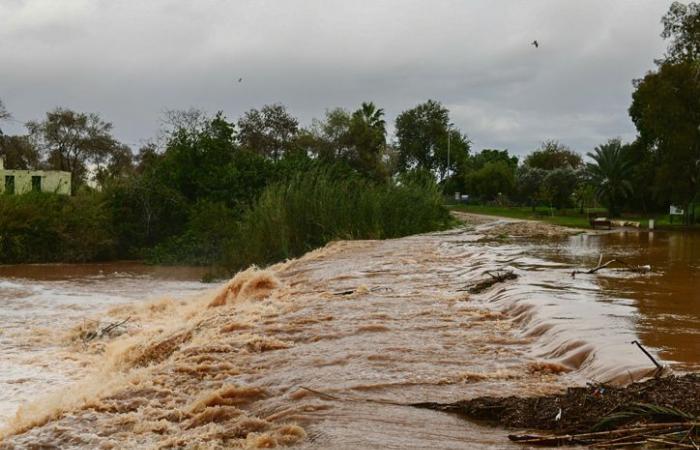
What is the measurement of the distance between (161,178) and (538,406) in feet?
110

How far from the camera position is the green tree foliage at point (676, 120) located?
31.2 meters

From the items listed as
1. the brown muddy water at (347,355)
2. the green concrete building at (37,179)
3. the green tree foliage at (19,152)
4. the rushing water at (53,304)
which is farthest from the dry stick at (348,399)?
the green tree foliage at (19,152)

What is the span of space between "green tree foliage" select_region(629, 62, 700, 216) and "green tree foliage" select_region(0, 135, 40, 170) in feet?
120

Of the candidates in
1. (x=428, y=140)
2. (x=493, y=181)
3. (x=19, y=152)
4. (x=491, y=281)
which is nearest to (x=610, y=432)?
(x=491, y=281)

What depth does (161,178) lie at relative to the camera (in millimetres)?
36469

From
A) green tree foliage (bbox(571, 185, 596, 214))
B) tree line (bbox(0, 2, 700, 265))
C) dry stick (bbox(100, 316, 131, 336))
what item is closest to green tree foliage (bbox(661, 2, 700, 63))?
tree line (bbox(0, 2, 700, 265))

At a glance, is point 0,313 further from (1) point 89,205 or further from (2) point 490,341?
(1) point 89,205

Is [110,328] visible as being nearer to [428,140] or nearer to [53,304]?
[53,304]

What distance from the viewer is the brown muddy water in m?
4.77

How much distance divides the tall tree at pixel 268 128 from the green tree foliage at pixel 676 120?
24379 millimetres

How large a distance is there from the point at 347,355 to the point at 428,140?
6817cm

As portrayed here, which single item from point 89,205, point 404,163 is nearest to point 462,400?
point 89,205

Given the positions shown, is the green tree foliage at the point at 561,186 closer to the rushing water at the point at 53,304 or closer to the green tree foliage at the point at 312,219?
the rushing water at the point at 53,304

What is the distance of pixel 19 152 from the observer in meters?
49.8
